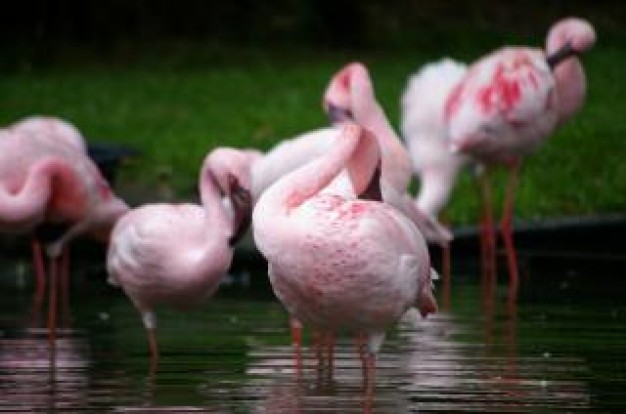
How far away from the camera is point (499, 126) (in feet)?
45.3

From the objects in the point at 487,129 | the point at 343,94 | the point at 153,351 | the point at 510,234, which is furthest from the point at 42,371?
the point at 487,129

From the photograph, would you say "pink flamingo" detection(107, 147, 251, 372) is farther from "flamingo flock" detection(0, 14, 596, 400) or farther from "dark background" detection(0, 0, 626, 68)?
"dark background" detection(0, 0, 626, 68)

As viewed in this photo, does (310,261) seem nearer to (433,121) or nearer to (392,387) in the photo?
(392,387)

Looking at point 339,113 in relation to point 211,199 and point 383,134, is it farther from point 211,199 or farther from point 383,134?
point 211,199

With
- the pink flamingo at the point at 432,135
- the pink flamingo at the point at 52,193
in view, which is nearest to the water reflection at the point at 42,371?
the pink flamingo at the point at 52,193

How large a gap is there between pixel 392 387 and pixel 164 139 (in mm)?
10018

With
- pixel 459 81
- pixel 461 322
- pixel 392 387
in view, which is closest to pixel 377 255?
pixel 392 387

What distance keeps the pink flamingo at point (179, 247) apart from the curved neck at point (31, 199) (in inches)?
24.7

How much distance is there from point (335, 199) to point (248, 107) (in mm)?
12331

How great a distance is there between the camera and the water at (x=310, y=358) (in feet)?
26.1

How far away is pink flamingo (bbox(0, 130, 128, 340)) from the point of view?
1033 centimetres

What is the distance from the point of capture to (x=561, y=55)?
14422 millimetres

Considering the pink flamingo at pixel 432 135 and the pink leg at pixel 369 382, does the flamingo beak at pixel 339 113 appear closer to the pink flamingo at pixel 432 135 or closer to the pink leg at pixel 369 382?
the pink flamingo at pixel 432 135

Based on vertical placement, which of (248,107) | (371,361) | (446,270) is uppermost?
(248,107)
